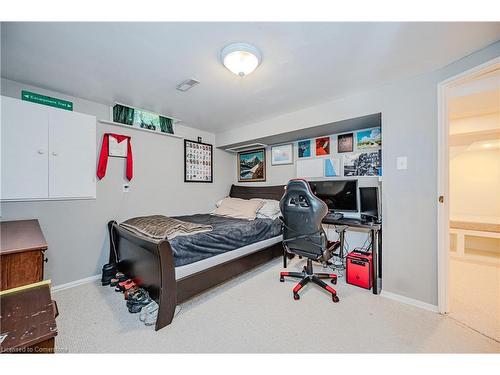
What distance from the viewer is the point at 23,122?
1.91 m

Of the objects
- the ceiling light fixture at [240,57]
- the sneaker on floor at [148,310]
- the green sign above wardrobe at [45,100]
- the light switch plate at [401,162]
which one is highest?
the ceiling light fixture at [240,57]

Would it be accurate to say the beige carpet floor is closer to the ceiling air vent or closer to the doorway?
the doorway

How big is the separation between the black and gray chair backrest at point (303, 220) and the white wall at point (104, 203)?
6.57 ft

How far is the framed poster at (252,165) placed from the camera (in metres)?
4.07

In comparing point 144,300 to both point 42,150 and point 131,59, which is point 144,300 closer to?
point 42,150

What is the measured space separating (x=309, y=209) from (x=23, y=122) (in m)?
2.87

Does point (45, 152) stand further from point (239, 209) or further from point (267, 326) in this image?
point (267, 326)

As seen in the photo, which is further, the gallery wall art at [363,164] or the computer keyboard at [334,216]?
the gallery wall art at [363,164]

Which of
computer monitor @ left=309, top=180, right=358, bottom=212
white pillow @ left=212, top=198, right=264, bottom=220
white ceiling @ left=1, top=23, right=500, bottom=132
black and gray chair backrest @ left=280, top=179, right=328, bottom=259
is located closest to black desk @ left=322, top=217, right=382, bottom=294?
computer monitor @ left=309, top=180, right=358, bottom=212

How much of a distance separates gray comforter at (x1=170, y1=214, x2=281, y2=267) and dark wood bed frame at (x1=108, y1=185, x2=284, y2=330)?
0.50ft

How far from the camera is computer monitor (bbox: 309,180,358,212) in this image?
8.79ft

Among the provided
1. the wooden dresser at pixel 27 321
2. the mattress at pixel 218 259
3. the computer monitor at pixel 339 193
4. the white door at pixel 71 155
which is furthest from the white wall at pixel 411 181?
the white door at pixel 71 155

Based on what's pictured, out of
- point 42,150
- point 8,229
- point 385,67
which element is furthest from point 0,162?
point 385,67

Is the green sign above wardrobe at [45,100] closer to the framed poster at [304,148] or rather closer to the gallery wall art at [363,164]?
the framed poster at [304,148]
